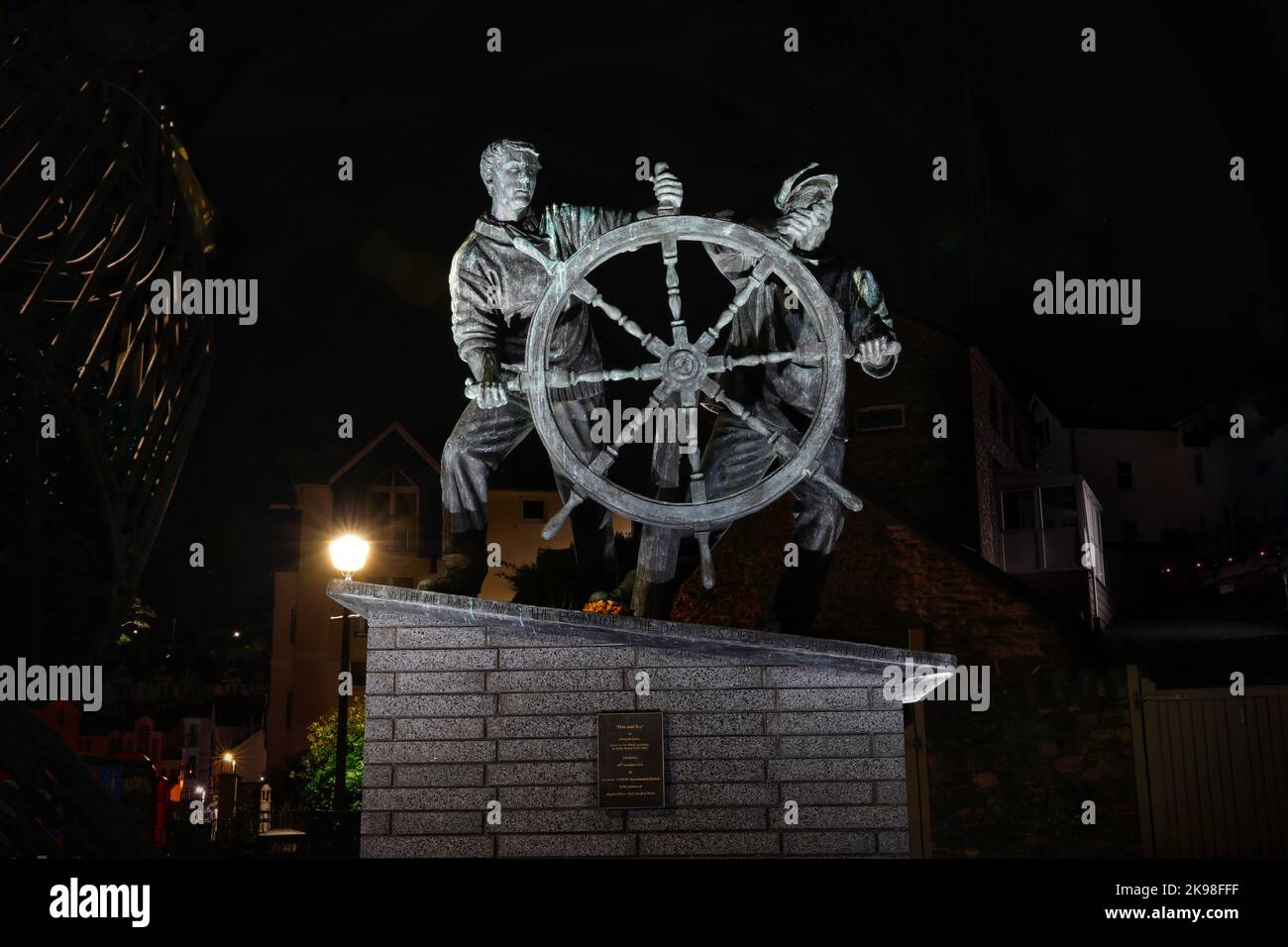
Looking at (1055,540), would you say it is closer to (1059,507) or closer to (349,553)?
(1059,507)

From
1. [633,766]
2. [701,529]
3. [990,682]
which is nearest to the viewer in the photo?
[633,766]

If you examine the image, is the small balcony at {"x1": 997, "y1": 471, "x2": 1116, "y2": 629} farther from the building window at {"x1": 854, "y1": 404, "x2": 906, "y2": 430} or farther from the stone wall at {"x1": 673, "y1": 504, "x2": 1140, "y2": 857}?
the stone wall at {"x1": 673, "y1": 504, "x2": 1140, "y2": 857}

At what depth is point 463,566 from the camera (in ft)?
27.7

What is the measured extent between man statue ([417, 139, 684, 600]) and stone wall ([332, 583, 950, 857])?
0.92m

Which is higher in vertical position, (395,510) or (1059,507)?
(395,510)

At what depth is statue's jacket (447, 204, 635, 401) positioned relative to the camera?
8.42 m

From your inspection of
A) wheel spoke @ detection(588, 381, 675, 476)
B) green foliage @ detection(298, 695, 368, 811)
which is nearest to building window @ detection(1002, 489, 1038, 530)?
green foliage @ detection(298, 695, 368, 811)

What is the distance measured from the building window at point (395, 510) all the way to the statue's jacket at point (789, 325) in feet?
78.5

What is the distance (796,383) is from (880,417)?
16524mm

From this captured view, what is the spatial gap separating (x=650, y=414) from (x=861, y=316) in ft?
5.21

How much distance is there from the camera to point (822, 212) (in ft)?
27.8

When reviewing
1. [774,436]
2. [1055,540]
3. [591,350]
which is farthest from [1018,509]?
[591,350]

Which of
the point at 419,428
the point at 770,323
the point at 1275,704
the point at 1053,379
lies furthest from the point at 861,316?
the point at 419,428

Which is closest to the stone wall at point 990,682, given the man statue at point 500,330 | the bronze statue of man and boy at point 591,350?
the bronze statue of man and boy at point 591,350
